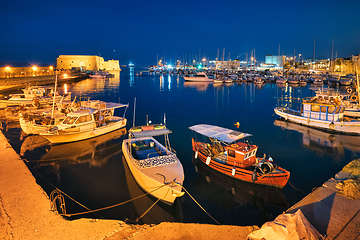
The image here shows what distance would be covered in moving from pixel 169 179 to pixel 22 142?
14.2 metres

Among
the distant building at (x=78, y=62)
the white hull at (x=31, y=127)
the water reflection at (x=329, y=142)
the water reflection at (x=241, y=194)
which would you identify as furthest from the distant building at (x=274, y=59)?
the water reflection at (x=241, y=194)

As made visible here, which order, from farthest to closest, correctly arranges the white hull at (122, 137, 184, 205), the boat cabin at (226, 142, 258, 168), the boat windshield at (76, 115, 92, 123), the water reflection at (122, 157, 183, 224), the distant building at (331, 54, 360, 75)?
1. the distant building at (331, 54, 360, 75)
2. the boat windshield at (76, 115, 92, 123)
3. the boat cabin at (226, 142, 258, 168)
4. the white hull at (122, 137, 184, 205)
5. the water reflection at (122, 157, 183, 224)

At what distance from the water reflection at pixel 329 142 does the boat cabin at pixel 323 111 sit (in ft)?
4.70

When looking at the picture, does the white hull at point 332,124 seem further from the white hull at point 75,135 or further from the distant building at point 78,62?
the distant building at point 78,62

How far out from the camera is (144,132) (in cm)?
1241

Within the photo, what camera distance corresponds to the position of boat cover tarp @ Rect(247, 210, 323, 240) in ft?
16.6

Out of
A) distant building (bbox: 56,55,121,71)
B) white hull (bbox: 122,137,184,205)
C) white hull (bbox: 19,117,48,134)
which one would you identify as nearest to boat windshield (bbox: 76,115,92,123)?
white hull (bbox: 19,117,48,134)

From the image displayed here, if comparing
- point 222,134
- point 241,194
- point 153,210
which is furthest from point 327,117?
point 153,210

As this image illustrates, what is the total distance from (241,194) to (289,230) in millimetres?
5279

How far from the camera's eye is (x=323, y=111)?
71.4 ft

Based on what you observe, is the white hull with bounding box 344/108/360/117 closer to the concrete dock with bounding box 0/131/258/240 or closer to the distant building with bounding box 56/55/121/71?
the concrete dock with bounding box 0/131/258/240

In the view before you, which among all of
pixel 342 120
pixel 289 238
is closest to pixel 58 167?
pixel 289 238

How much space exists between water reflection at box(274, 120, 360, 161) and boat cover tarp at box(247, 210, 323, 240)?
11.9 meters

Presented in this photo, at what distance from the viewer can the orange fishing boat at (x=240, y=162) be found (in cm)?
1038
